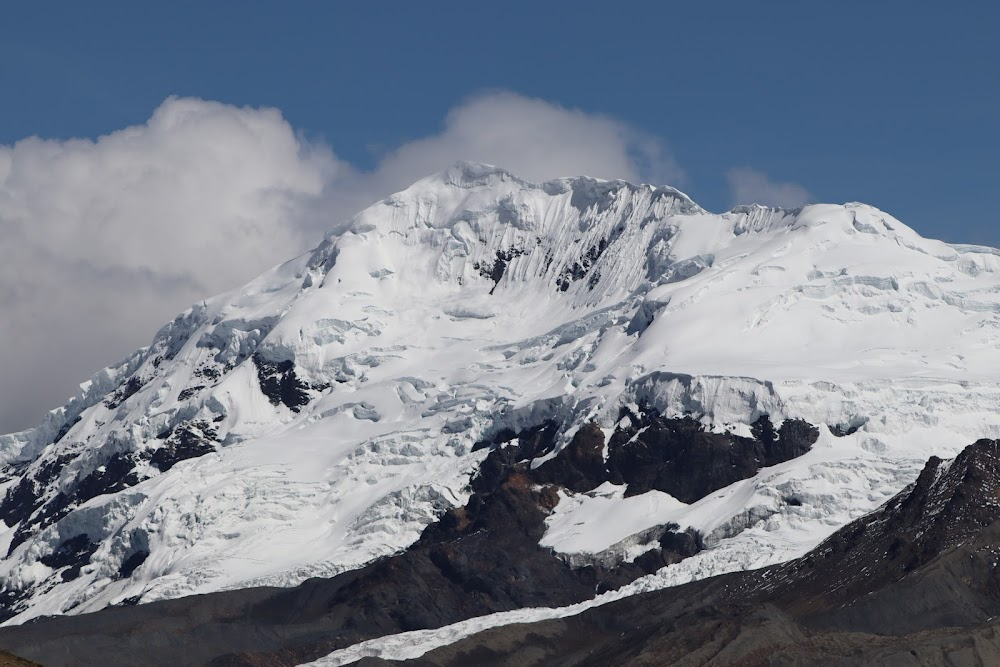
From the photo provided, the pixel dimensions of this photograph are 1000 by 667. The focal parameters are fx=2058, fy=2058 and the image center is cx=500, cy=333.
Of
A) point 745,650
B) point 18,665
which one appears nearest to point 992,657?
point 745,650

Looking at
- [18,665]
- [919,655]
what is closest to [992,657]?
[919,655]

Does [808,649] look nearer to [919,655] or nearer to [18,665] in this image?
[919,655]

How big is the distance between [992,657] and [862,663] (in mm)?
11828

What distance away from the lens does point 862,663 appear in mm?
187875

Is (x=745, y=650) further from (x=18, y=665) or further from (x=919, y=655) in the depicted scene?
(x=18, y=665)

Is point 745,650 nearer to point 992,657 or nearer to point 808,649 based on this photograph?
point 808,649

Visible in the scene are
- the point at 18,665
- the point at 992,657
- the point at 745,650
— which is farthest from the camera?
the point at 745,650

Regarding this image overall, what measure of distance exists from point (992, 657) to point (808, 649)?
18.2 metres

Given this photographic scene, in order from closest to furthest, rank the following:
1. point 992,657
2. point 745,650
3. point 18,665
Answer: point 18,665
point 992,657
point 745,650

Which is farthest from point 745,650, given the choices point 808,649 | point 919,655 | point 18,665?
point 18,665

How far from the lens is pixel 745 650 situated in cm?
19962

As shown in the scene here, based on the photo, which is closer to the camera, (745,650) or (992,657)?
(992,657)

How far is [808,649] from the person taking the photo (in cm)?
19750

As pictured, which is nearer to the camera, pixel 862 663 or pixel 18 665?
pixel 18 665
